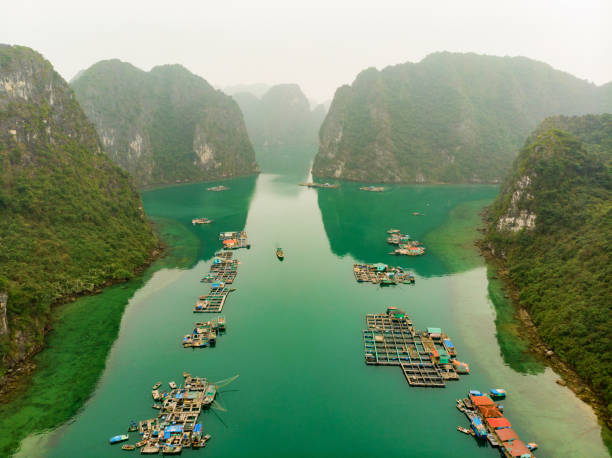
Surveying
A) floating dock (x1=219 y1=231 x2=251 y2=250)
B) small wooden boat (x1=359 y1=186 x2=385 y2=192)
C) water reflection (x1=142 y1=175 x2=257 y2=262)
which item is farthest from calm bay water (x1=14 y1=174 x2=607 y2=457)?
small wooden boat (x1=359 y1=186 x2=385 y2=192)

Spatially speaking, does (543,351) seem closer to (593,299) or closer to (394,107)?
(593,299)

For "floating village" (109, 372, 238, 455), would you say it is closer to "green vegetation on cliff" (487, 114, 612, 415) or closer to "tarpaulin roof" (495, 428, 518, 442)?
"tarpaulin roof" (495, 428, 518, 442)

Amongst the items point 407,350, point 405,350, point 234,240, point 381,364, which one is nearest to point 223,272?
point 234,240

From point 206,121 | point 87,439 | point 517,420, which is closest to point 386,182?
point 206,121

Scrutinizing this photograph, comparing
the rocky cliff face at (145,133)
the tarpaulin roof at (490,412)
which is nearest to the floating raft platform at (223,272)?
the tarpaulin roof at (490,412)

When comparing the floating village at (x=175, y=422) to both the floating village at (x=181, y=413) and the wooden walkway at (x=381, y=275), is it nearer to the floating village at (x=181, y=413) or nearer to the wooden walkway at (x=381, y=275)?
the floating village at (x=181, y=413)
